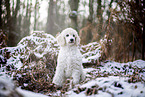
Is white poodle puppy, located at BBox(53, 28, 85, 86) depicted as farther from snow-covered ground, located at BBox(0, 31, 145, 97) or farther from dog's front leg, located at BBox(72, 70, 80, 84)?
snow-covered ground, located at BBox(0, 31, 145, 97)

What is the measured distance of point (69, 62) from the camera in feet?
10.0

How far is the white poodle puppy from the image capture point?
120 inches

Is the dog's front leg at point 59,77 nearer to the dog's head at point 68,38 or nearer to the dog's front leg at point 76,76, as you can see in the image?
the dog's front leg at point 76,76

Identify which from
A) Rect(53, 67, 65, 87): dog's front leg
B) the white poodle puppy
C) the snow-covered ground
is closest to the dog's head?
the white poodle puppy

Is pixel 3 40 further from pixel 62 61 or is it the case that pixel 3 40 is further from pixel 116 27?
pixel 116 27

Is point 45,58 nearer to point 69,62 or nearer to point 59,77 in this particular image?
point 59,77

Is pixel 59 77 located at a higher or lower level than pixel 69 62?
lower

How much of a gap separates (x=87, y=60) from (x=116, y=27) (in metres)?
2.48

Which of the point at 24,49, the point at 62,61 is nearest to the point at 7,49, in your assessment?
the point at 24,49

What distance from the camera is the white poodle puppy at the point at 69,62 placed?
9.98ft

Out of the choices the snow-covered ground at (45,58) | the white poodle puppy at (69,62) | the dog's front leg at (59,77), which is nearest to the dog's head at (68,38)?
the white poodle puppy at (69,62)

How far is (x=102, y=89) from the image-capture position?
2.08 meters

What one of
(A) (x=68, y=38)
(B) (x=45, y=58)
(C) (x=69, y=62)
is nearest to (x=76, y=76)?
(C) (x=69, y=62)

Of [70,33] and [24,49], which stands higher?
Answer: [70,33]
